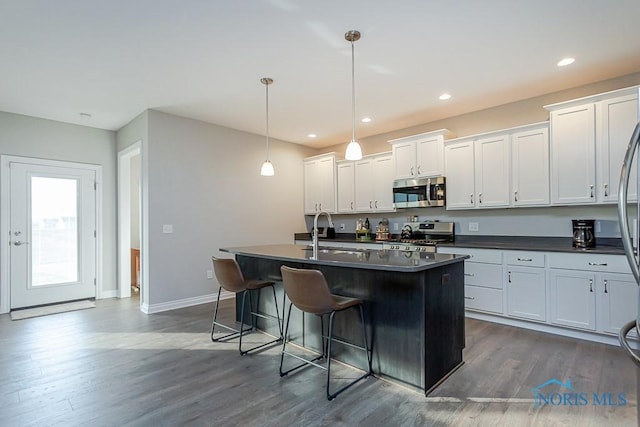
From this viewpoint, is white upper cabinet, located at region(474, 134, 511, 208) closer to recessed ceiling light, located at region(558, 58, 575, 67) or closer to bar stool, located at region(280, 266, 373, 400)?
recessed ceiling light, located at region(558, 58, 575, 67)

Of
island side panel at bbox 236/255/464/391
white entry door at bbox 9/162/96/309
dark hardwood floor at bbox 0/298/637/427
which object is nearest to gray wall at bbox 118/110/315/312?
white entry door at bbox 9/162/96/309

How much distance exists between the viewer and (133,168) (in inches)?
243

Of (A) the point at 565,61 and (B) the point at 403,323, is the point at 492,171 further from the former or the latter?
(B) the point at 403,323

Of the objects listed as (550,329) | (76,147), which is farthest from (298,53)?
(76,147)

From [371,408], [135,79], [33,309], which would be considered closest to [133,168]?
[33,309]

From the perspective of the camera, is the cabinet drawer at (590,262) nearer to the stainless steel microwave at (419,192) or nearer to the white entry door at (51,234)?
the stainless steel microwave at (419,192)

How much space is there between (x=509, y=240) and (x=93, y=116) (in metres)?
5.85

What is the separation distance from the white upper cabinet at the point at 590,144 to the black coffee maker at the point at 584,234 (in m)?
0.30

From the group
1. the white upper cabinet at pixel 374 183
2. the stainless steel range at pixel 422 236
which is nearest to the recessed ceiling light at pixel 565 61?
the stainless steel range at pixel 422 236

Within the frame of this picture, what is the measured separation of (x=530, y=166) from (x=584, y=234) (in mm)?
909

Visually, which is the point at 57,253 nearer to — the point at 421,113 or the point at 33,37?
the point at 33,37

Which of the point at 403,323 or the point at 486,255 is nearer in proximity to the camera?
the point at 403,323

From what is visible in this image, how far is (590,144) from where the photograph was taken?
3.38 m

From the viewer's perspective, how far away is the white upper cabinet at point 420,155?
4.55m
